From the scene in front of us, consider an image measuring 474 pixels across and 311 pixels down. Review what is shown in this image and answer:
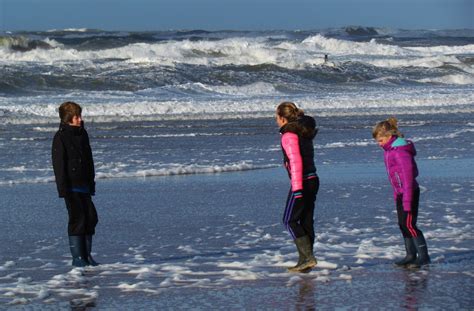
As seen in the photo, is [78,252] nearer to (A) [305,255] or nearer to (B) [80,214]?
(B) [80,214]

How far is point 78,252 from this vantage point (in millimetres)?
7469

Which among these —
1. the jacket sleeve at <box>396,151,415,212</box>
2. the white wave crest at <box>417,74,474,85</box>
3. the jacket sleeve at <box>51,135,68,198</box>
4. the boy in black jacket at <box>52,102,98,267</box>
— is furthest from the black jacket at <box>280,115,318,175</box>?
the white wave crest at <box>417,74,474,85</box>

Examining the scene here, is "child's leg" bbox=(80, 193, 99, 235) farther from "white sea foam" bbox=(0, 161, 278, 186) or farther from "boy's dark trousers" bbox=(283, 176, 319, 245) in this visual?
"white sea foam" bbox=(0, 161, 278, 186)

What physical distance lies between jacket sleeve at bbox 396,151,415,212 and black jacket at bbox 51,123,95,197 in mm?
2331

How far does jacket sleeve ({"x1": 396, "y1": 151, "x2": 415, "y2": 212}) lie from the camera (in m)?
7.28

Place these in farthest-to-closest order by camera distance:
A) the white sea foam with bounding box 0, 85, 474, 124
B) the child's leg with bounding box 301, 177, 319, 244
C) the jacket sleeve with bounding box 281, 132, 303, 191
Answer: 1. the white sea foam with bounding box 0, 85, 474, 124
2. the child's leg with bounding box 301, 177, 319, 244
3. the jacket sleeve with bounding box 281, 132, 303, 191

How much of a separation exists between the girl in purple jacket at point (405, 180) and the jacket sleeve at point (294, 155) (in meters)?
0.62

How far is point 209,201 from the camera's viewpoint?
35.6ft

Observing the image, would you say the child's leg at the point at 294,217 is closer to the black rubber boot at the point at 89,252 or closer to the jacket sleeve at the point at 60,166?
the black rubber boot at the point at 89,252

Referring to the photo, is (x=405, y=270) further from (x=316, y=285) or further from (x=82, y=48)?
(x=82, y=48)

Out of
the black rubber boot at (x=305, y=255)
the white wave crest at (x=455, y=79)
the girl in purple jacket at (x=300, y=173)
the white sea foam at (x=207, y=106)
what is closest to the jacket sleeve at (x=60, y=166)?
the girl in purple jacket at (x=300, y=173)

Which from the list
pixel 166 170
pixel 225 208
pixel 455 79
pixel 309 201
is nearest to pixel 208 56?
pixel 455 79

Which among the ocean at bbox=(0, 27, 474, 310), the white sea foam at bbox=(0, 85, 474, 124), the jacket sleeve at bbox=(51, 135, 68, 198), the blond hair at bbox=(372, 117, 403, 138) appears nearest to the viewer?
the ocean at bbox=(0, 27, 474, 310)

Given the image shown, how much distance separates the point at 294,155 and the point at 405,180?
0.86 metres
